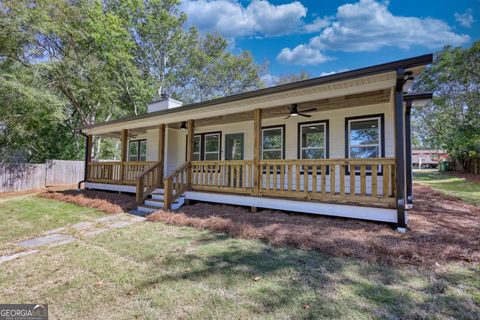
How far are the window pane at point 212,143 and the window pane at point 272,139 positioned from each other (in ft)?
6.97

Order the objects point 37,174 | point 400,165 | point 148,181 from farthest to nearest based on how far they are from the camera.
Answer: point 37,174
point 148,181
point 400,165

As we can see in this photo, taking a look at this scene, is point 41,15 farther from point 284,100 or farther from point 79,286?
point 79,286

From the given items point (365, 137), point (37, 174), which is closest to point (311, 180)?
point (365, 137)

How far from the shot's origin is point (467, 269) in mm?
3094

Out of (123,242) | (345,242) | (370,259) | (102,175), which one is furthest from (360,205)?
(102,175)

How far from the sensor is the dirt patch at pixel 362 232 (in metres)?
3.55

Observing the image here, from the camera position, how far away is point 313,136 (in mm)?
7711

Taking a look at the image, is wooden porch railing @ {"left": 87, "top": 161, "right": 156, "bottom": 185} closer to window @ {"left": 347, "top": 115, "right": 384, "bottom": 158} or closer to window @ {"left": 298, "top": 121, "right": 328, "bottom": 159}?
window @ {"left": 298, "top": 121, "right": 328, "bottom": 159}

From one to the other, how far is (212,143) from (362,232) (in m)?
6.79

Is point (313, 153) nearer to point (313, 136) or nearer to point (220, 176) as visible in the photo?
point (313, 136)

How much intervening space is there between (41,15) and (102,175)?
9.80 m

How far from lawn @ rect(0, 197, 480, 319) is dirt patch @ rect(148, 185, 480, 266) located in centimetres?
28

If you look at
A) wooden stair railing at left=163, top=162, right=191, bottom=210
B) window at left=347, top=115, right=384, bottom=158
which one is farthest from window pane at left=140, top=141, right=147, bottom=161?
window at left=347, top=115, right=384, bottom=158

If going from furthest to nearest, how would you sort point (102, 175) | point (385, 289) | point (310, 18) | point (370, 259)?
Answer: point (310, 18), point (102, 175), point (370, 259), point (385, 289)
